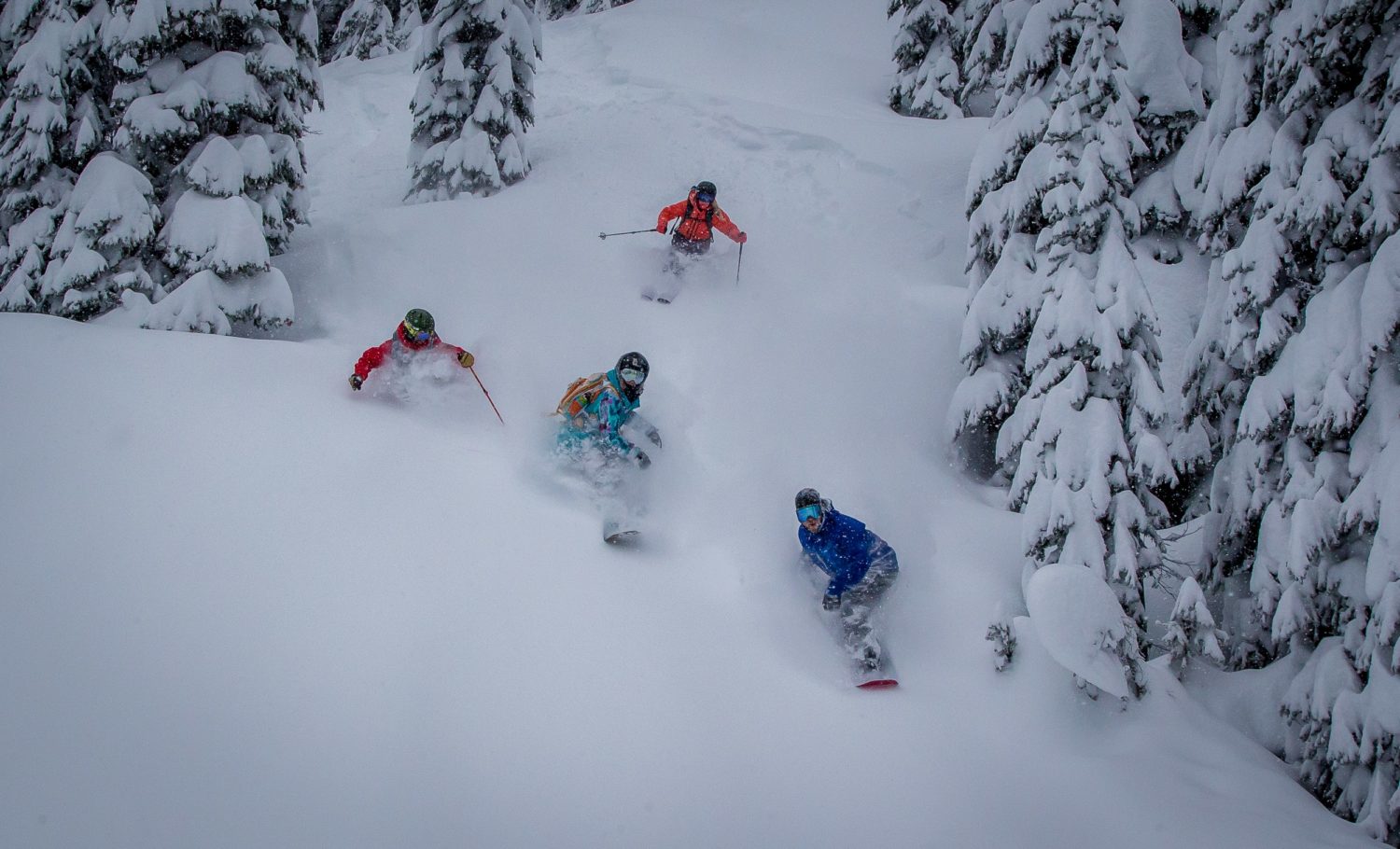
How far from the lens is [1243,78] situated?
615cm

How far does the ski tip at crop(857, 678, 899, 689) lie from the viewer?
20.4 ft

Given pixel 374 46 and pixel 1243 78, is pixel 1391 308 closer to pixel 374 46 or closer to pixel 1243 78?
pixel 1243 78

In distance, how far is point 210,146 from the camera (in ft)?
33.3

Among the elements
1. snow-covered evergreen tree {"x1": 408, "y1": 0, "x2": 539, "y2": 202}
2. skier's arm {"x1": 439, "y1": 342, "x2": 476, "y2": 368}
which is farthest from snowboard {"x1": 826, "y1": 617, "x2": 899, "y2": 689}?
snow-covered evergreen tree {"x1": 408, "y1": 0, "x2": 539, "y2": 202}

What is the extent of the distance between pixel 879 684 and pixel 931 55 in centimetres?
1664

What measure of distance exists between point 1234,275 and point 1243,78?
5.72 ft

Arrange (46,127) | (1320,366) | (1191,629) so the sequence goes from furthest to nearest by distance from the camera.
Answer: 1. (46,127)
2. (1191,629)
3. (1320,366)

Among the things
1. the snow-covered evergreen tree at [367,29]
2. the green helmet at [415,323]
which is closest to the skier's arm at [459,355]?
the green helmet at [415,323]

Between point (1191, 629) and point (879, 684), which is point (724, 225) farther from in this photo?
point (1191, 629)

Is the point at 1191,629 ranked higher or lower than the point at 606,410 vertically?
lower

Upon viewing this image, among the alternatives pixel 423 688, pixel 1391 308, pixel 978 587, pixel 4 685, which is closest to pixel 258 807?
pixel 423 688

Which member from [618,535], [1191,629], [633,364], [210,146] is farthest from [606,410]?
[210,146]

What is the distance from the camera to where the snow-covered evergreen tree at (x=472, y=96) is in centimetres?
1341

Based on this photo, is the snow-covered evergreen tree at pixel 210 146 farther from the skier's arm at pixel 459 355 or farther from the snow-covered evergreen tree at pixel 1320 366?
the snow-covered evergreen tree at pixel 1320 366
